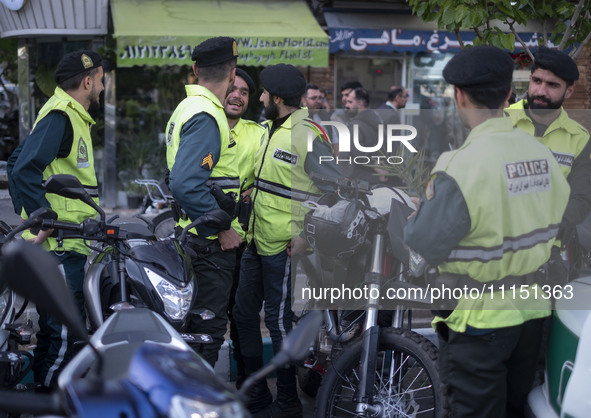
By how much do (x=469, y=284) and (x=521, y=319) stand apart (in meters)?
0.25

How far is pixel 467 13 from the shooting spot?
20.1 feet

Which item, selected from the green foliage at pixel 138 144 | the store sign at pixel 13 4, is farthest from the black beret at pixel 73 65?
the green foliage at pixel 138 144

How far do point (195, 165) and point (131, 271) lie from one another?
2.29ft

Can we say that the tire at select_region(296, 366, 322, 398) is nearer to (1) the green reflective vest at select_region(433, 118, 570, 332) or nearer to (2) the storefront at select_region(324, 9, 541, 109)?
(1) the green reflective vest at select_region(433, 118, 570, 332)

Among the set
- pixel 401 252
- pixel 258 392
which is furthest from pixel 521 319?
pixel 258 392

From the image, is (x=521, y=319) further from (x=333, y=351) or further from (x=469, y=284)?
(x=333, y=351)

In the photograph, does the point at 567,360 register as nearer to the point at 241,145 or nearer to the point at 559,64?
the point at 559,64

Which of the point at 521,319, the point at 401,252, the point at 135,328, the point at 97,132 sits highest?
the point at 135,328

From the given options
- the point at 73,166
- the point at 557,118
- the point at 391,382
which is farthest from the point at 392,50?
the point at 391,382

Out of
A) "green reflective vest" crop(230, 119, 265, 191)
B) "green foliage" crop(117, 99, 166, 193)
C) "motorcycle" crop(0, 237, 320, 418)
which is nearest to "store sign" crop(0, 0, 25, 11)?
"green foliage" crop(117, 99, 166, 193)

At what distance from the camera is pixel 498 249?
9.60 feet

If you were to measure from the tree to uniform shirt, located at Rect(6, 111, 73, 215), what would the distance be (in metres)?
3.15

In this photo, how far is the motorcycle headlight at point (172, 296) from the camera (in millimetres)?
3535

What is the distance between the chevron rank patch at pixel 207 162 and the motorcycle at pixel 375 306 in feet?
1.91
